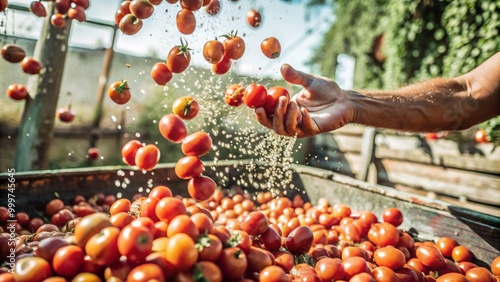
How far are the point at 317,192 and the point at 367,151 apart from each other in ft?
7.42

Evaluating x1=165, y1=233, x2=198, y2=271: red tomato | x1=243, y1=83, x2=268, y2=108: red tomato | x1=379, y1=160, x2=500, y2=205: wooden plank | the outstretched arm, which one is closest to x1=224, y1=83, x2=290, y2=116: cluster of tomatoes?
x1=243, y1=83, x2=268, y2=108: red tomato

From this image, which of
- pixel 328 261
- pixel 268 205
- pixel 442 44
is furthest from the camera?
pixel 442 44

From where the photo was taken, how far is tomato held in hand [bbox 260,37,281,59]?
99.0 inches

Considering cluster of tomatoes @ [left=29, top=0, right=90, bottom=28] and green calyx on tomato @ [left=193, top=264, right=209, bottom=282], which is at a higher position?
Result: cluster of tomatoes @ [left=29, top=0, right=90, bottom=28]

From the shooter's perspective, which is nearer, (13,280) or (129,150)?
(13,280)

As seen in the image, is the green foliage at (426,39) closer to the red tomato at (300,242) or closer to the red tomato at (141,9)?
the red tomato at (300,242)

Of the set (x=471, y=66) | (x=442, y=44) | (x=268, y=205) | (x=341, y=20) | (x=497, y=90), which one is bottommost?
(x=268, y=205)

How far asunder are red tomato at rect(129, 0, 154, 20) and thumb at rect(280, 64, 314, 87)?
105cm

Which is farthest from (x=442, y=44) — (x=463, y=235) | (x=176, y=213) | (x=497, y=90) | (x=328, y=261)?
(x=176, y=213)

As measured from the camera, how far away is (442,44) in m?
5.77

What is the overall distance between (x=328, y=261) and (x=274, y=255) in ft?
0.97

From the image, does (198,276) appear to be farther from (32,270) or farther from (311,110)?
(311,110)

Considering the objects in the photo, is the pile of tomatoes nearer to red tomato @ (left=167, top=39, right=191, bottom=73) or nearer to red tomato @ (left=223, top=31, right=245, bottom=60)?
red tomato @ (left=167, top=39, right=191, bottom=73)

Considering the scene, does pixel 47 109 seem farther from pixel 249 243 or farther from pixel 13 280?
pixel 249 243
